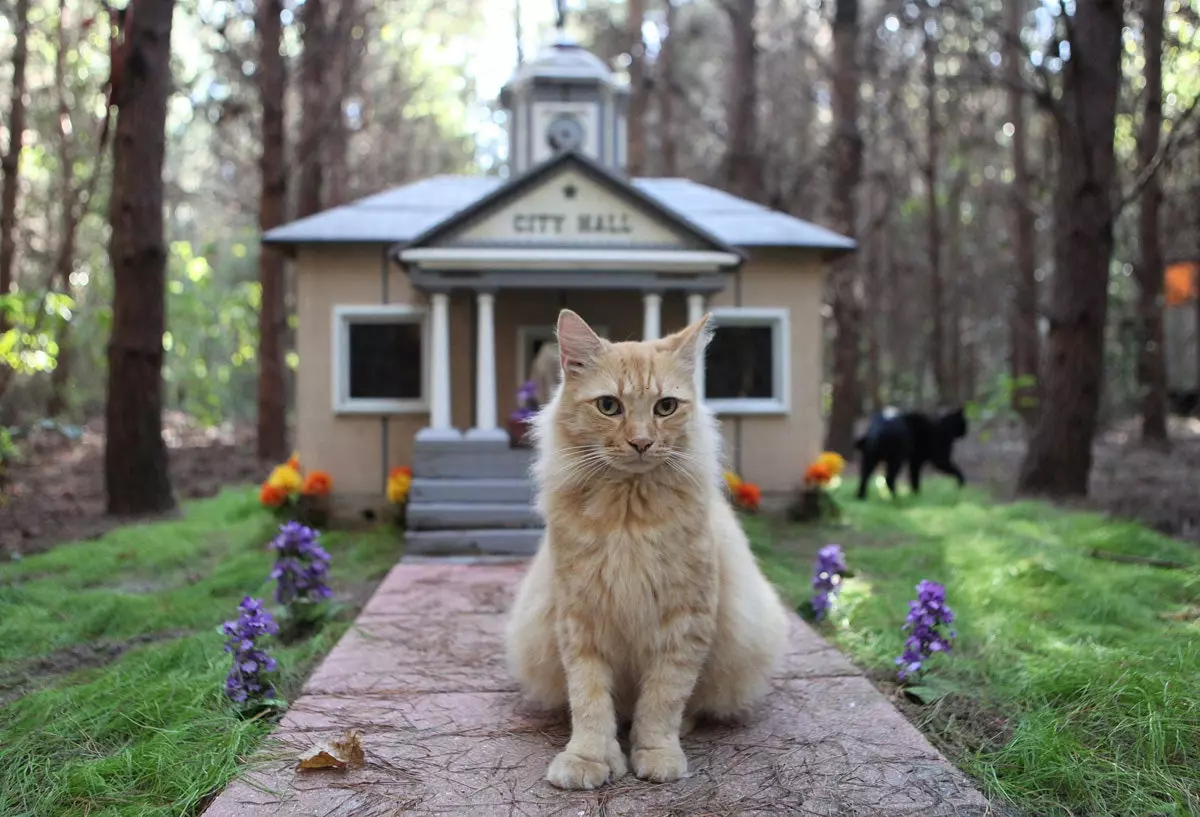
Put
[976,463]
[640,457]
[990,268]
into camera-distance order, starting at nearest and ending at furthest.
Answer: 1. [640,457]
2. [976,463]
3. [990,268]

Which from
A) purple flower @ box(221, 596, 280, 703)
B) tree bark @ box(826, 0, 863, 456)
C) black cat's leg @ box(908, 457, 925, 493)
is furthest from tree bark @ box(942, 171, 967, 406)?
purple flower @ box(221, 596, 280, 703)

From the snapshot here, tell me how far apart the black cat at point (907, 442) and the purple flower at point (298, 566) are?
24.5ft

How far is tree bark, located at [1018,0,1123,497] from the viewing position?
29.2 ft

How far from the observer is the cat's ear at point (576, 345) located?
2.97m

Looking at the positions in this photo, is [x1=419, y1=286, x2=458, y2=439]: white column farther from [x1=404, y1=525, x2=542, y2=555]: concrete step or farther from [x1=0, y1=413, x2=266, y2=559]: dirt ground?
[x1=0, y1=413, x2=266, y2=559]: dirt ground

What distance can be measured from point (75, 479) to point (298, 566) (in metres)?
8.36

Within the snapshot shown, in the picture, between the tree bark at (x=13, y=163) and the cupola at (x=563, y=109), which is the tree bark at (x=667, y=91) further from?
the tree bark at (x=13, y=163)

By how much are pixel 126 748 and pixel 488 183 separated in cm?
911

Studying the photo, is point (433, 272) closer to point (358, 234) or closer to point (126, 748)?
point (358, 234)

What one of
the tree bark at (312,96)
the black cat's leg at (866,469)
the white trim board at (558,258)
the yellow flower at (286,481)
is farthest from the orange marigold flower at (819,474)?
the tree bark at (312,96)

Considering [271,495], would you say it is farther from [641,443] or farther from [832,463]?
[641,443]

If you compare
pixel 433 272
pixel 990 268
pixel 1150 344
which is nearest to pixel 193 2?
pixel 433 272

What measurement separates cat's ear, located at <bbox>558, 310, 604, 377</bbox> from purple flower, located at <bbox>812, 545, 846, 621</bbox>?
2.50 metres

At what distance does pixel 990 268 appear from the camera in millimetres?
30047
